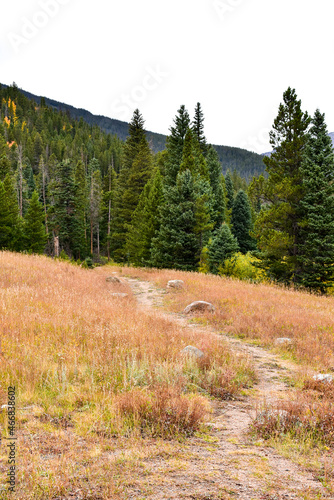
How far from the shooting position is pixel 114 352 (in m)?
5.59

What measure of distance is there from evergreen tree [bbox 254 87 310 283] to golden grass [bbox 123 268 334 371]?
19.6 ft

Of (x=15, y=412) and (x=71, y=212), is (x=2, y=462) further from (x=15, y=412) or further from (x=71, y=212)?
(x=71, y=212)

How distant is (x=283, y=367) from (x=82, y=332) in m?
4.31

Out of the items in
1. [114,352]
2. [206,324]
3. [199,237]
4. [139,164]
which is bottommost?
[206,324]

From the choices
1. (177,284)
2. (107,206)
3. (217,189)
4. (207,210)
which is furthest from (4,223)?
(107,206)

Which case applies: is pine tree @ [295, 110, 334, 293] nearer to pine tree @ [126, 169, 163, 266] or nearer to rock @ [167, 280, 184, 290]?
rock @ [167, 280, 184, 290]

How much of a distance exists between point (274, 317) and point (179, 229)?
15.9m

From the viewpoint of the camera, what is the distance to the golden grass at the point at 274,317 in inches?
284

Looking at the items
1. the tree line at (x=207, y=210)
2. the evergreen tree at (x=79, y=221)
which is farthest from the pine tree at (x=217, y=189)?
the evergreen tree at (x=79, y=221)

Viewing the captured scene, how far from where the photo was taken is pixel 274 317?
9.69 meters

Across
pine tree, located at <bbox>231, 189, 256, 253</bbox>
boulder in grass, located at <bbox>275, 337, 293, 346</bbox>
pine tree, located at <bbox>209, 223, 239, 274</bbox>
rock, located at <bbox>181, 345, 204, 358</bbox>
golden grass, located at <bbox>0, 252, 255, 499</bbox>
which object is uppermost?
pine tree, located at <bbox>231, 189, 256, 253</bbox>

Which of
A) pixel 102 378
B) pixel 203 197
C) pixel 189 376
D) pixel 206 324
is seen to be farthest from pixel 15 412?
pixel 203 197

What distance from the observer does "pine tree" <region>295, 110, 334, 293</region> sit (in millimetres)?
19141

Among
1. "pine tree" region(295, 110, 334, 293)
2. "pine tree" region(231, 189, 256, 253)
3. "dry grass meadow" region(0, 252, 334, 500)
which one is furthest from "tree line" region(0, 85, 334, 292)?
"dry grass meadow" region(0, 252, 334, 500)
